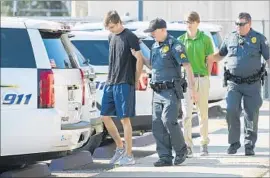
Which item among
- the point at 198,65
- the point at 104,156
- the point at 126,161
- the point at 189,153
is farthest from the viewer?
the point at 104,156

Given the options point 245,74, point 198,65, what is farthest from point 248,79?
point 198,65

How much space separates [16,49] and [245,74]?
330 cm

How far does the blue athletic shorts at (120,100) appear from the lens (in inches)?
350

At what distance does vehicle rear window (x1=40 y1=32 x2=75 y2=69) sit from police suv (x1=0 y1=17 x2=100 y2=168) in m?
0.01

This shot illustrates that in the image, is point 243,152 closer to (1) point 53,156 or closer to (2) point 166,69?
(2) point 166,69

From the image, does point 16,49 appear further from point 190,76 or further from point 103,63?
point 103,63

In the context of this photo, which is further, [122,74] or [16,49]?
[122,74]

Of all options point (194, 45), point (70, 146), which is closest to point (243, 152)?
point (194, 45)

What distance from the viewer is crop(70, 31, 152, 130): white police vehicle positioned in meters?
11.4

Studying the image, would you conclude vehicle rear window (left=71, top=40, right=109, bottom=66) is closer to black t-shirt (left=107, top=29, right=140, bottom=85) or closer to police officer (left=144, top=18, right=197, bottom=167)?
black t-shirt (left=107, top=29, right=140, bottom=85)

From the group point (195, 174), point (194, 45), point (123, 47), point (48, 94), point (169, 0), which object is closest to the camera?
point (48, 94)

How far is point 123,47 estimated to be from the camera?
29.3 ft

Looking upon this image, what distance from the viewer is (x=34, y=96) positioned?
Result: 730cm

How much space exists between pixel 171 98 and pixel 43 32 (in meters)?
1.74
